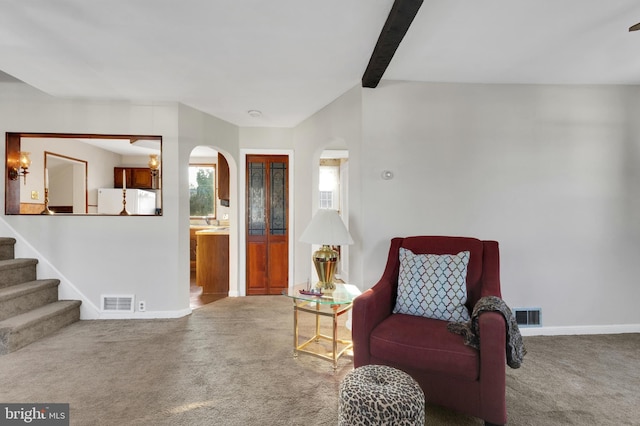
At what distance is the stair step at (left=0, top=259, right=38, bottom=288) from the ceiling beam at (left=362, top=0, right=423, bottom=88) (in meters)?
3.99

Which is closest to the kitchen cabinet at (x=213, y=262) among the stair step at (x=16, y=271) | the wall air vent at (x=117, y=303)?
the wall air vent at (x=117, y=303)

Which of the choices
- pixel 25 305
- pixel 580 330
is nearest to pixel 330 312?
pixel 580 330

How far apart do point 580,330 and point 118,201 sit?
7194 millimetres

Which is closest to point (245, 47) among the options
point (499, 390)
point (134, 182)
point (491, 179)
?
point (491, 179)

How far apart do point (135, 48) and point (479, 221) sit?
3360 millimetres

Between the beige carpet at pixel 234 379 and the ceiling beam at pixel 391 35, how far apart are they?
2.43 m

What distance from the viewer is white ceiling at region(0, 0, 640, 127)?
2.00 metres

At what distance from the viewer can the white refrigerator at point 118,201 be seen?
5.95 meters

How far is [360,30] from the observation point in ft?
7.27

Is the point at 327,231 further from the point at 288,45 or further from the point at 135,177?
the point at 135,177

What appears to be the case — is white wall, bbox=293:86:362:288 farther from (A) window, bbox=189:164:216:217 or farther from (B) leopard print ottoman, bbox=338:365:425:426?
(A) window, bbox=189:164:216:217

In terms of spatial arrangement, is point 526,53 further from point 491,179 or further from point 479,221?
point 479,221

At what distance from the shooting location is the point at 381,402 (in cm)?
139

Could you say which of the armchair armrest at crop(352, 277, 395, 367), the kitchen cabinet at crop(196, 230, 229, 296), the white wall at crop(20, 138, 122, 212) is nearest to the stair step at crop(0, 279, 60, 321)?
the kitchen cabinet at crop(196, 230, 229, 296)
